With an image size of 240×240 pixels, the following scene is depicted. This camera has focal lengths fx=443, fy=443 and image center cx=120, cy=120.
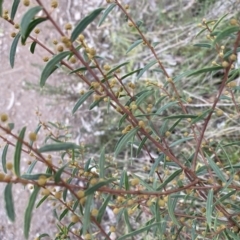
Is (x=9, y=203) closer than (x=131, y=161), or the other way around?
(x=9, y=203)

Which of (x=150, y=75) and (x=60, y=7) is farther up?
(x=60, y=7)

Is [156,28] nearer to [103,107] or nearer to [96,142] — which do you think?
[103,107]

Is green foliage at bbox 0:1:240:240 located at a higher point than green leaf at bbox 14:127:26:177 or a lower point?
lower

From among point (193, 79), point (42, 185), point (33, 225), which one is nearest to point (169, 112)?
point (193, 79)

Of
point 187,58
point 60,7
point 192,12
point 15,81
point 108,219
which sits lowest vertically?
point 108,219

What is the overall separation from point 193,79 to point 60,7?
1.21 m

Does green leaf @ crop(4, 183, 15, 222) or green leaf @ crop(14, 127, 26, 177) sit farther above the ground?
green leaf @ crop(14, 127, 26, 177)

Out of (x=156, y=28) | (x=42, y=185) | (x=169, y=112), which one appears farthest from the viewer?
(x=156, y=28)

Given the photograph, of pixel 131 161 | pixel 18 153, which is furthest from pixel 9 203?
pixel 131 161

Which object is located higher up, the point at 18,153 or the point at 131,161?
the point at 18,153

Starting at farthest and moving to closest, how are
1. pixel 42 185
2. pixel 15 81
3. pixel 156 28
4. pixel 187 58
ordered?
pixel 15 81 < pixel 156 28 < pixel 187 58 < pixel 42 185

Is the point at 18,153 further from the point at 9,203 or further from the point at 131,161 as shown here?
the point at 131,161

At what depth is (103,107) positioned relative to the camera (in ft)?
7.84

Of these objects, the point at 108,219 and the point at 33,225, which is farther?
the point at 33,225
